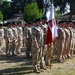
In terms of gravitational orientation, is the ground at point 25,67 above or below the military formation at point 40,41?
below

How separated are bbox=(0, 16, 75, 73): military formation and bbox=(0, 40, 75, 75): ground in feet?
1.10

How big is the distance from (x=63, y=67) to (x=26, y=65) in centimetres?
172

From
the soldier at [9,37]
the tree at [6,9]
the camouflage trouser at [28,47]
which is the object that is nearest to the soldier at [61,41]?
the camouflage trouser at [28,47]

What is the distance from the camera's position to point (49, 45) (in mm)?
13297

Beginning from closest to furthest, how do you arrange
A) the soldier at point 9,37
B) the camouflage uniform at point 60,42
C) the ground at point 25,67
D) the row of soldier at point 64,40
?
the ground at point 25,67 → the camouflage uniform at point 60,42 → the row of soldier at point 64,40 → the soldier at point 9,37

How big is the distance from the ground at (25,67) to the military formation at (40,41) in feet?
1.10

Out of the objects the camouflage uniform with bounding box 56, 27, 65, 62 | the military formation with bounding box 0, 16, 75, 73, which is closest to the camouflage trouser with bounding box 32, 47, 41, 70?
the military formation with bounding box 0, 16, 75, 73

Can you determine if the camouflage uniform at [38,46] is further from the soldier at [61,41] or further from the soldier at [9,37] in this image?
the soldier at [9,37]

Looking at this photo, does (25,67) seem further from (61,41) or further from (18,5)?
(18,5)

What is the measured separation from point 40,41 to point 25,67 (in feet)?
6.57

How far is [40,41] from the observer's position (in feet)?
40.0

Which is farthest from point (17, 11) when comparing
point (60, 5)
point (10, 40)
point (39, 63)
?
point (39, 63)

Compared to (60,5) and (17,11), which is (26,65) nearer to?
(60,5)

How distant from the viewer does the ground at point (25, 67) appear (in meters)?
12.5
